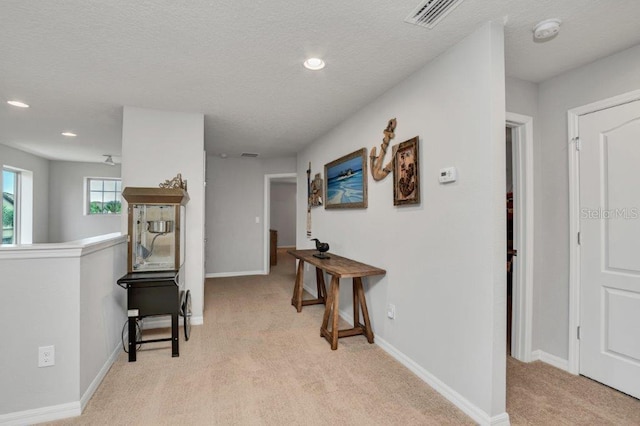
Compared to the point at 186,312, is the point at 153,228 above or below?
above

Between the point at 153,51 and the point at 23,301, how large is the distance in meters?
1.77

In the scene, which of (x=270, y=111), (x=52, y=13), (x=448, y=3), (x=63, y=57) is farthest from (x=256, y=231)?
(x=448, y=3)

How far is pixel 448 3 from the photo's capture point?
5.38 feet

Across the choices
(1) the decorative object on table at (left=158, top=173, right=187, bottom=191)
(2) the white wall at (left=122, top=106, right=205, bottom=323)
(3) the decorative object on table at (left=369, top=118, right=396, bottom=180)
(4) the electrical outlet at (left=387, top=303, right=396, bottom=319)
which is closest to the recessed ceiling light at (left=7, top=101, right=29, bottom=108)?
(2) the white wall at (left=122, top=106, right=205, bottom=323)

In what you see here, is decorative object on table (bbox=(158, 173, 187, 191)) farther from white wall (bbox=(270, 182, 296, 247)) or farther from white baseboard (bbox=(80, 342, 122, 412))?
white wall (bbox=(270, 182, 296, 247))

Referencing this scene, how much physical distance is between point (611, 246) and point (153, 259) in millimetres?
3675

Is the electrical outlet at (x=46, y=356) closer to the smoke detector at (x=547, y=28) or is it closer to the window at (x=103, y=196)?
the smoke detector at (x=547, y=28)

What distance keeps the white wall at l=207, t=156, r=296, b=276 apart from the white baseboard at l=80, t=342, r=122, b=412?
11.1ft

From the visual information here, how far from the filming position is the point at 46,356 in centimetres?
185

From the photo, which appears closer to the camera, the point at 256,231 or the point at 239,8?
the point at 239,8

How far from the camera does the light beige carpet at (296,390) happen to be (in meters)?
1.86

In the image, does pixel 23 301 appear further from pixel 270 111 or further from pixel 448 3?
pixel 448 3

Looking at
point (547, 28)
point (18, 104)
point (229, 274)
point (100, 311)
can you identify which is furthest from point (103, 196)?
point (547, 28)

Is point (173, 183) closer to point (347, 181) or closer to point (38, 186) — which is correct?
point (347, 181)
